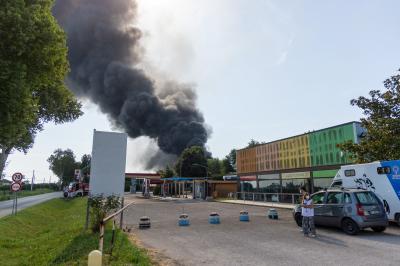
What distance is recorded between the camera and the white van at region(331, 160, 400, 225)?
44.9ft

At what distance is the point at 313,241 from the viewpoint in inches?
420

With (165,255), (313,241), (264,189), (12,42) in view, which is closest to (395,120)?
(313,241)

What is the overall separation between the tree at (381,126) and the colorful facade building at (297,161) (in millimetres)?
9083

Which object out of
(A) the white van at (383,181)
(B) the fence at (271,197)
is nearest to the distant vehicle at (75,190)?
(B) the fence at (271,197)

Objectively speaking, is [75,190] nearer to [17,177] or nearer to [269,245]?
[17,177]

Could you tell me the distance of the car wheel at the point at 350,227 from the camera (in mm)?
11812

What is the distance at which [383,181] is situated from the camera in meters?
14.3

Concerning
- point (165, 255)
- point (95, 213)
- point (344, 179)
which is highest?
point (344, 179)

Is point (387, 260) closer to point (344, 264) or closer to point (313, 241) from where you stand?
point (344, 264)

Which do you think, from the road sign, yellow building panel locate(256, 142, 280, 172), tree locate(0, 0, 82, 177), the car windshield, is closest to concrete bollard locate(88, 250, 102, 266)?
tree locate(0, 0, 82, 177)

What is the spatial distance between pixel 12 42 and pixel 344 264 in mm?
9402

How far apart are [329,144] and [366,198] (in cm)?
1992

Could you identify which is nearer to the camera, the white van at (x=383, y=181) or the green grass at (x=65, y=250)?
the green grass at (x=65, y=250)

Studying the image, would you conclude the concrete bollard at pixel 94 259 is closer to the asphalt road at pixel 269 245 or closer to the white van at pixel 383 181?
the asphalt road at pixel 269 245
